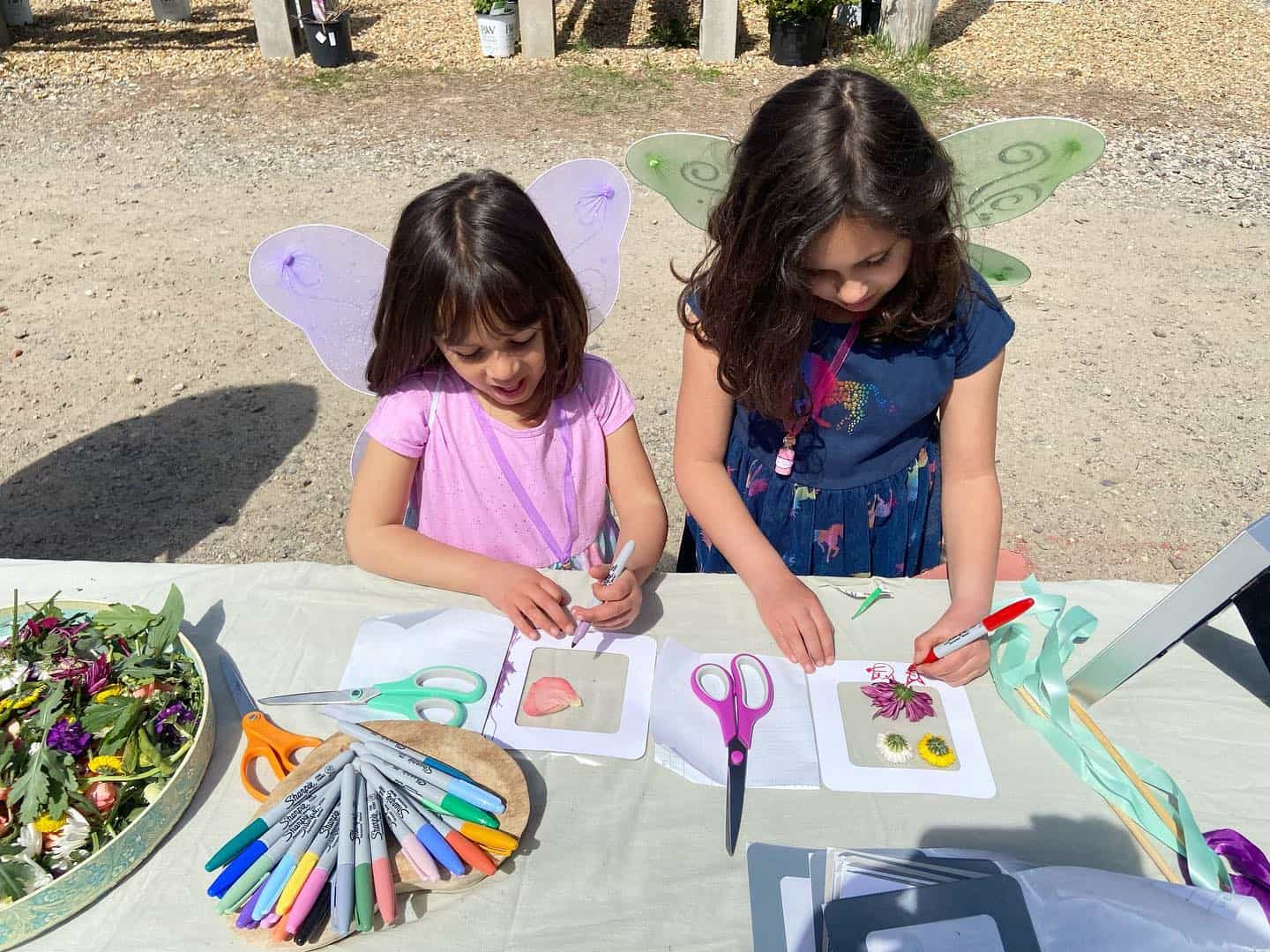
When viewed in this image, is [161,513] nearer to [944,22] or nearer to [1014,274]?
[1014,274]

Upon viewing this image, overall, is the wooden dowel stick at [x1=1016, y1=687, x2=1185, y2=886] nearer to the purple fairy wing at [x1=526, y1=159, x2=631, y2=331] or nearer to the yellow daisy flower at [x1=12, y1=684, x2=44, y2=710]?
the purple fairy wing at [x1=526, y1=159, x2=631, y2=331]

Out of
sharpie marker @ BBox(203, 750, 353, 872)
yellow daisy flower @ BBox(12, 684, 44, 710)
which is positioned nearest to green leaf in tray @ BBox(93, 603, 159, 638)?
yellow daisy flower @ BBox(12, 684, 44, 710)

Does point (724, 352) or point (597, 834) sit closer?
point (597, 834)

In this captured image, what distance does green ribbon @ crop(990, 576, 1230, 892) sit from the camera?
936 mm

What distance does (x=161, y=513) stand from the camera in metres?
2.84

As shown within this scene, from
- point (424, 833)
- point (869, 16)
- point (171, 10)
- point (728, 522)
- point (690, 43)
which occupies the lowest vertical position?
point (690, 43)

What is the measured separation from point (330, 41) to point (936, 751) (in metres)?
6.92

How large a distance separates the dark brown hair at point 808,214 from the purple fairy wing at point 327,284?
0.55m

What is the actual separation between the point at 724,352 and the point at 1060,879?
0.85 meters

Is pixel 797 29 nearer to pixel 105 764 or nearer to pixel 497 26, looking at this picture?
pixel 497 26

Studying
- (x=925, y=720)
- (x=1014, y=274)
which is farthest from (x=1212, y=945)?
(x=1014, y=274)

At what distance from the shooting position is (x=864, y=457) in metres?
1.58

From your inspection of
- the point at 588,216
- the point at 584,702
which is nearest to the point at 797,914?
the point at 584,702

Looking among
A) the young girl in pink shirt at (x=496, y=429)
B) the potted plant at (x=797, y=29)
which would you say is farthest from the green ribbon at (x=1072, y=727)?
the potted plant at (x=797, y=29)
